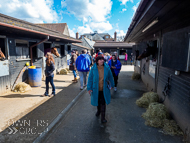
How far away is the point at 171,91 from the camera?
3688mm

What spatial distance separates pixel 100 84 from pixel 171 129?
1.89 m

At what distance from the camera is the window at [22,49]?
659 centimetres

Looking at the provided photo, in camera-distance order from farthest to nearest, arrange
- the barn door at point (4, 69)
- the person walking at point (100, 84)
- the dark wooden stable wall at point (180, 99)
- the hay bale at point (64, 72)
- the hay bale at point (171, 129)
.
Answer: the hay bale at point (64, 72)
the barn door at point (4, 69)
the person walking at point (100, 84)
the hay bale at point (171, 129)
the dark wooden stable wall at point (180, 99)

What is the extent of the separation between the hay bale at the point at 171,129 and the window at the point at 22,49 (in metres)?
6.64

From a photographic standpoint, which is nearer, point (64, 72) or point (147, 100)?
point (147, 100)

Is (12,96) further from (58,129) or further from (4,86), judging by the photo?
(58,129)

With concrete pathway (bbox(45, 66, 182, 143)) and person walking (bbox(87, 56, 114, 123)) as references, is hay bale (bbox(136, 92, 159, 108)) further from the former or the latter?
person walking (bbox(87, 56, 114, 123))

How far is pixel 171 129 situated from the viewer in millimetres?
3039

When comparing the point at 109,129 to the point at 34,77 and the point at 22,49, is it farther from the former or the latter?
the point at 22,49

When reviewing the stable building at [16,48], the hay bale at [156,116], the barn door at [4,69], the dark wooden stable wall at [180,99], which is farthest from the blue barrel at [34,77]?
the dark wooden stable wall at [180,99]

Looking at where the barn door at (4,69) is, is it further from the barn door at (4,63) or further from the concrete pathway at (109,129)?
the concrete pathway at (109,129)

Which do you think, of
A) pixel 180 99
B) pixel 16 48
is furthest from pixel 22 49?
pixel 180 99

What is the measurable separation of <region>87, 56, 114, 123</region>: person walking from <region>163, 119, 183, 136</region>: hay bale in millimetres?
1408

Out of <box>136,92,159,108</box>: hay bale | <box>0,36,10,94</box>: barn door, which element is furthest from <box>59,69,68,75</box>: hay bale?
<box>136,92,159,108</box>: hay bale
